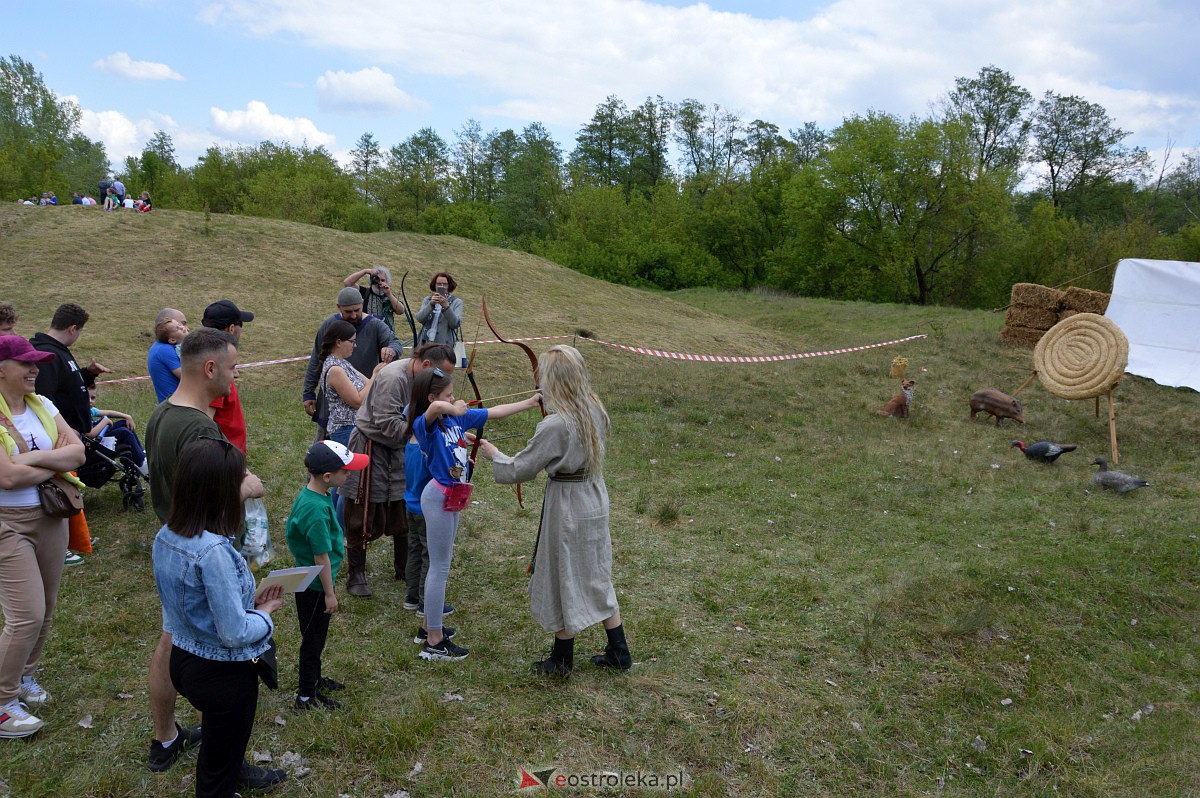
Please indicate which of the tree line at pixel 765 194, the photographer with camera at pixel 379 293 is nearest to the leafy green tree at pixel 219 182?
the tree line at pixel 765 194

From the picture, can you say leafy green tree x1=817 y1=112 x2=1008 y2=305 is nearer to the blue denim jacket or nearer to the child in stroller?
the child in stroller

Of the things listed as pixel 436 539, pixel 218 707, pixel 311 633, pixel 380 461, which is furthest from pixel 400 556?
pixel 218 707

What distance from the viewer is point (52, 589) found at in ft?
12.2

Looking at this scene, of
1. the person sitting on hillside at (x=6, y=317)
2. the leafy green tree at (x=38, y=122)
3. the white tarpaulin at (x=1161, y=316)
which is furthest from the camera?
the leafy green tree at (x=38, y=122)

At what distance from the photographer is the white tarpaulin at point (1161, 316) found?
14.1 metres

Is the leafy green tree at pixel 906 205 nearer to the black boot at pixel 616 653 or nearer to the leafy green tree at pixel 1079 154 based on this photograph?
the leafy green tree at pixel 1079 154

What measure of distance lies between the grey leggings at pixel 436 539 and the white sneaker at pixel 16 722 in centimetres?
198

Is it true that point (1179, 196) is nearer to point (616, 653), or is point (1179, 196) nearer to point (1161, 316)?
point (1161, 316)

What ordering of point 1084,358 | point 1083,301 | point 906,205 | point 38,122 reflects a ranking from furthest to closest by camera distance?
point 38,122, point 906,205, point 1083,301, point 1084,358

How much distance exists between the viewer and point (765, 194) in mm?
48750

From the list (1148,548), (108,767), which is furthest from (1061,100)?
(108,767)

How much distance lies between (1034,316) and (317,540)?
18673 mm

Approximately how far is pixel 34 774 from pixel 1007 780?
4.80 m

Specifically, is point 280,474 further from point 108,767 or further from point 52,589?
point 108,767
